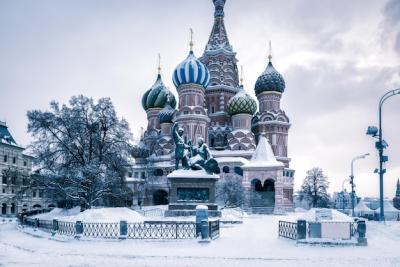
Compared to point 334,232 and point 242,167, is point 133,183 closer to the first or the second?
point 242,167

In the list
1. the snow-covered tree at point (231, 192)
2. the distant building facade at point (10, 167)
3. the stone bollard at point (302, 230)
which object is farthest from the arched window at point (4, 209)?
the stone bollard at point (302, 230)

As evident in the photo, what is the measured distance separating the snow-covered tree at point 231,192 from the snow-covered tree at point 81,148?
47.2 feet

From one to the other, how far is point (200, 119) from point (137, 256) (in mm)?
42655

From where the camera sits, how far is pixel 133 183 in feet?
199

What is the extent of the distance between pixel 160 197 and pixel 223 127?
13810mm

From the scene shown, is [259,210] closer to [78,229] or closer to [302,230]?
[302,230]

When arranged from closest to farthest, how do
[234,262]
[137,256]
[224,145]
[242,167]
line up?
[234,262] < [137,256] < [242,167] < [224,145]

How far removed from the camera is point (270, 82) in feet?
194

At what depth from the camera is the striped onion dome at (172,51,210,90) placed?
54.8 m

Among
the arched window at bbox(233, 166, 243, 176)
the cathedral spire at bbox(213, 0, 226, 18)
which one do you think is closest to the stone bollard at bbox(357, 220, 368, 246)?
the arched window at bbox(233, 166, 243, 176)

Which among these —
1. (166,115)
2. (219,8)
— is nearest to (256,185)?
(166,115)

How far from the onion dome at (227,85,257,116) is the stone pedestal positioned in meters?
32.3

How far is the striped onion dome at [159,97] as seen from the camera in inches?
2633

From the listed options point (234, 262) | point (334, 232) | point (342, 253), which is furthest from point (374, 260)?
point (234, 262)
